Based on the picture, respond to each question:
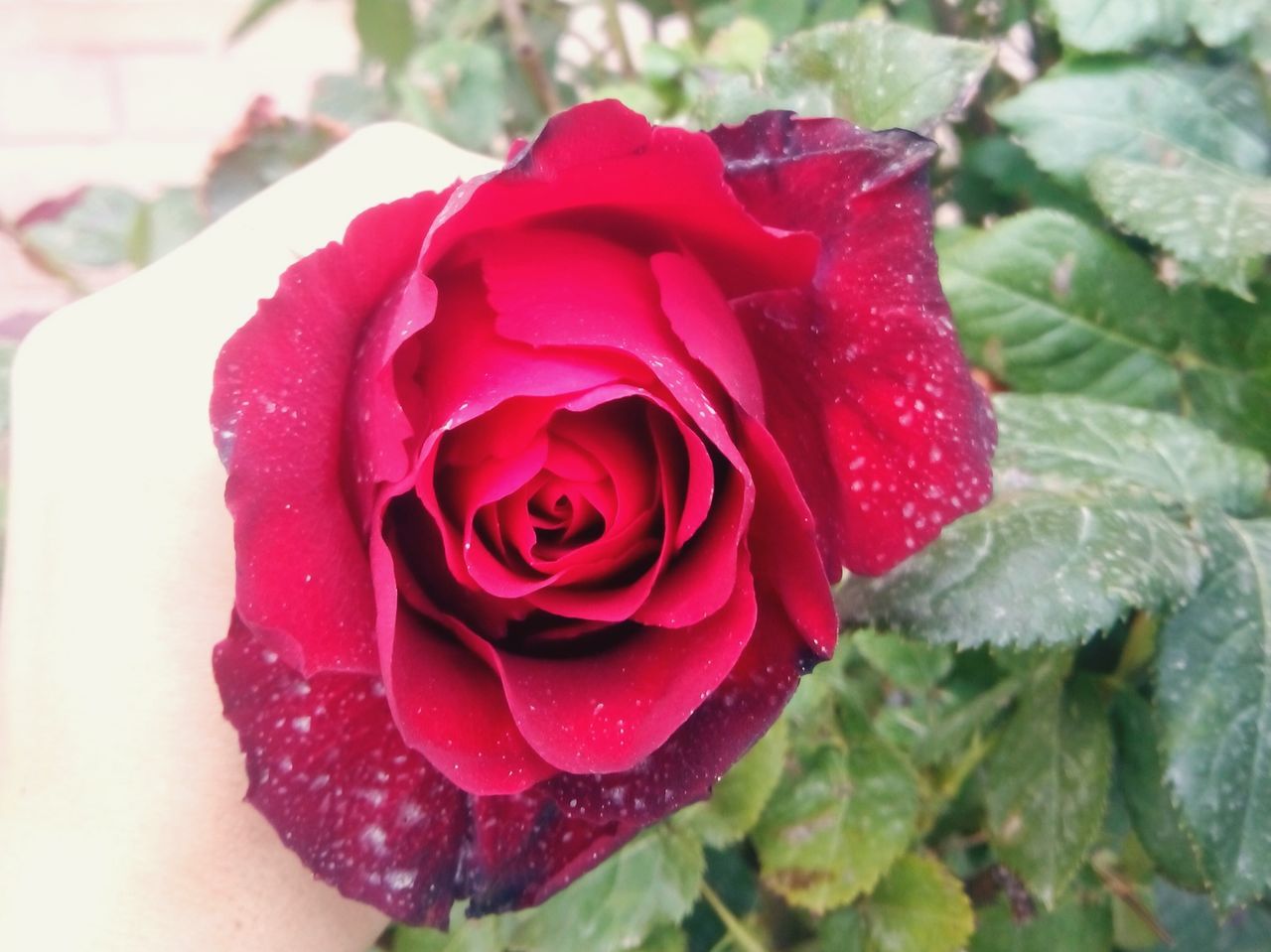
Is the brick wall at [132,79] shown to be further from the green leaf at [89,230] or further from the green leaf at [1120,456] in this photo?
the green leaf at [1120,456]

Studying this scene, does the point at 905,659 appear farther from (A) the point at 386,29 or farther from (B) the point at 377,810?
(A) the point at 386,29

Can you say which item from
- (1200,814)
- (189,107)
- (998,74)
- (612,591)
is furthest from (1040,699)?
(189,107)

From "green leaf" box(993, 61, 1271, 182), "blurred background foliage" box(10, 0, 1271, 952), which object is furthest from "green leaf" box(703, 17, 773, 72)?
"green leaf" box(993, 61, 1271, 182)

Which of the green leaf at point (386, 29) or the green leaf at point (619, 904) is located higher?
the green leaf at point (386, 29)

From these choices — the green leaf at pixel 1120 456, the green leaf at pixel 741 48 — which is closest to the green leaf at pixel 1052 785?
the green leaf at pixel 1120 456

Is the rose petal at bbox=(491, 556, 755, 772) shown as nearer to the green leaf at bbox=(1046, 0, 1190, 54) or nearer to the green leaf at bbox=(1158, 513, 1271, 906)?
the green leaf at bbox=(1158, 513, 1271, 906)

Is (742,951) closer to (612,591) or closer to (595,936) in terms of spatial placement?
(595,936)
